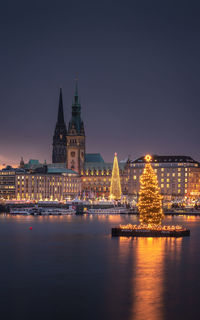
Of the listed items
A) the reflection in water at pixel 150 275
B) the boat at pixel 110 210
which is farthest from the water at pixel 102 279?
the boat at pixel 110 210

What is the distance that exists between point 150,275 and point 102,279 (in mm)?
4110

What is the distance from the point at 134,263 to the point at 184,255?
7648 mm

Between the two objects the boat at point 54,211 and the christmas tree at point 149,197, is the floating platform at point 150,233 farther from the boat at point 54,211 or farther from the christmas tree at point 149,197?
the boat at point 54,211

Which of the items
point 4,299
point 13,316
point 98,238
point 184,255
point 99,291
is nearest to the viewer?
point 13,316

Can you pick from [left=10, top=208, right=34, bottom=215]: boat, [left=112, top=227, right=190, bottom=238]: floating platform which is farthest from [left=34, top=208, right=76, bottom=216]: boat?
[left=112, top=227, right=190, bottom=238]: floating platform

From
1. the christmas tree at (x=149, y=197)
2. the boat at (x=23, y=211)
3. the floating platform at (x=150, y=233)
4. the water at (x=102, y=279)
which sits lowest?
the water at (x=102, y=279)

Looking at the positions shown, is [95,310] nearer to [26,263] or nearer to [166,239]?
[26,263]

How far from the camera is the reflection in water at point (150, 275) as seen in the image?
35.8m

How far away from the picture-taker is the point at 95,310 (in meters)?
36.1

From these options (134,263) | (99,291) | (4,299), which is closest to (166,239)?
(134,263)

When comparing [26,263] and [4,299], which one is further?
[26,263]

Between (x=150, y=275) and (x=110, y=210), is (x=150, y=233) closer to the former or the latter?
(x=150, y=275)

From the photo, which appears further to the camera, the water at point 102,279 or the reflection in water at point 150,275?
the water at point 102,279

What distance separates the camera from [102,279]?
46.8 metres
